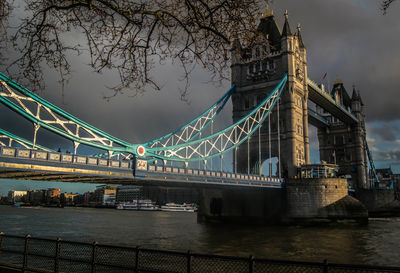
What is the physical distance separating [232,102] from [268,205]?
48.9ft

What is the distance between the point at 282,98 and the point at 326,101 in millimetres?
13892

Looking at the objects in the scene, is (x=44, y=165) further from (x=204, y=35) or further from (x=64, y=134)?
(x=204, y=35)

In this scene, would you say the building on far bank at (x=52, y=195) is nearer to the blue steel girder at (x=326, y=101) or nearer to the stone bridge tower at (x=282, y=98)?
the blue steel girder at (x=326, y=101)

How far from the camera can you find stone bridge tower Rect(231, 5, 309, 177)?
43.3m

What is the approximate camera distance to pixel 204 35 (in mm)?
6039

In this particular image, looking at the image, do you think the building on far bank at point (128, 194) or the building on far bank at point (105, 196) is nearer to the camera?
the building on far bank at point (128, 194)

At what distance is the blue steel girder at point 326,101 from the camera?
50969 millimetres

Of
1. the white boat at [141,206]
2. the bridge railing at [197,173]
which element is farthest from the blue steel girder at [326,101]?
the white boat at [141,206]

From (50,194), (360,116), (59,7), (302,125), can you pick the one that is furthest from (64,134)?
(50,194)

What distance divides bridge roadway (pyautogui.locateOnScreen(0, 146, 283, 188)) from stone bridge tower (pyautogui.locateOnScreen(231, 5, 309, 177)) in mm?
10531

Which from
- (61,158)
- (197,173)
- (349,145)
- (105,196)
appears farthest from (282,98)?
(105,196)

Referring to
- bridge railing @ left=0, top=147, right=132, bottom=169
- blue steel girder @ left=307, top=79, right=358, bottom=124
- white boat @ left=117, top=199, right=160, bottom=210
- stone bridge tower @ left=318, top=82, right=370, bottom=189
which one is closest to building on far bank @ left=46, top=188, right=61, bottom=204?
white boat @ left=117, top=199, right=160, bottom=210

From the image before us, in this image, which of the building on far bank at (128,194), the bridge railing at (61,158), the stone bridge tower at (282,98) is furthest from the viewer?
the building on far bank at (128,194)

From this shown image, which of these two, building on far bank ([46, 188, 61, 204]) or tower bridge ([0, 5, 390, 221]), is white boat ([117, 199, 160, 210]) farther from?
building on far bank ([46, 188, 61, 204])
